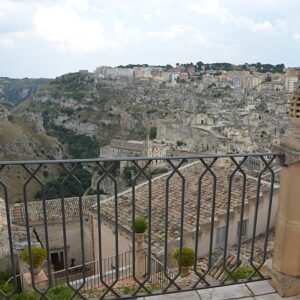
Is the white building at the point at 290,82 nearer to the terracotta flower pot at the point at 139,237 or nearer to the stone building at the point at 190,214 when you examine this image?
the stone building at the point at 190,214

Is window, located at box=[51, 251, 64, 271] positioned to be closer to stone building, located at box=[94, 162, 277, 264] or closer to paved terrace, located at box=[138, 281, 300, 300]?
stone building, located at box=[94, 162, 277, 264]

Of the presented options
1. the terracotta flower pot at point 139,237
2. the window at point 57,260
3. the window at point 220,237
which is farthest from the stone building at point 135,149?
the terracotta flower pot at point 139,237

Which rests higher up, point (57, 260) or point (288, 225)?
point (288, 225)

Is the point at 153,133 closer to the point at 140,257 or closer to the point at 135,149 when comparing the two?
the point at 135,149

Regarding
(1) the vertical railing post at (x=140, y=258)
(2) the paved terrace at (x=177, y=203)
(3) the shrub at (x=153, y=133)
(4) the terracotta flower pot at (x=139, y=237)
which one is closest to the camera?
(4) the terracotta flower pot at (x=139, y=237)

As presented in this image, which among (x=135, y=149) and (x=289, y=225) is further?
(x=135, y=149)

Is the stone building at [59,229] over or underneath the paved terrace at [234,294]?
underneath

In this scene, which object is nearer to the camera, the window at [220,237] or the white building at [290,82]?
the window at [220,237]

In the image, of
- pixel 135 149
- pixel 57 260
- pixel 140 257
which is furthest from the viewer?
pixel 135 149

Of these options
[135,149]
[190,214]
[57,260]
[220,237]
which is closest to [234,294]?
[220,237]

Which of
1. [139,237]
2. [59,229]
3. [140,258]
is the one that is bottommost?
[59,229]

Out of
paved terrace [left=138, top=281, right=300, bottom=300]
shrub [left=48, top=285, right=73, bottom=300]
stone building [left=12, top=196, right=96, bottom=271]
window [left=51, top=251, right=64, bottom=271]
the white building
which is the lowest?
window [left=51, top=251, right=64, bottom=271]

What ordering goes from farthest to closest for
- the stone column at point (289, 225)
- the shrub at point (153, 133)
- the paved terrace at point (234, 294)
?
the shrub at point (153, 133) < the paved terrace at point (234, 294) < the stone column at point (289, 225)

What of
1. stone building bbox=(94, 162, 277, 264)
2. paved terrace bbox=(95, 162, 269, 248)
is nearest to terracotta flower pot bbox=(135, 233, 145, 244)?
stone building bbox=(94, 162, 277, 264)
